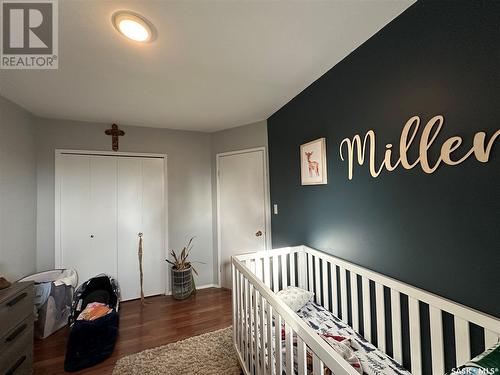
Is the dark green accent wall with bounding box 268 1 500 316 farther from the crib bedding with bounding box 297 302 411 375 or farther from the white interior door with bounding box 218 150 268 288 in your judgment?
the white interior door with bounding box 218 150 268 288

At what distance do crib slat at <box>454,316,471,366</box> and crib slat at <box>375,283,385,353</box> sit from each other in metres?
0.37

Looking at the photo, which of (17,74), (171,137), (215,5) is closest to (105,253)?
(171,137)

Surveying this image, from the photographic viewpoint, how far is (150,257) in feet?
9.49

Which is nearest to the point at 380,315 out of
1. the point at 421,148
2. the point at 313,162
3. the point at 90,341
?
the point at 421,148

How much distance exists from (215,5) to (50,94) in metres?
1.92

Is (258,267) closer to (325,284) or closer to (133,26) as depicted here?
(325,284)

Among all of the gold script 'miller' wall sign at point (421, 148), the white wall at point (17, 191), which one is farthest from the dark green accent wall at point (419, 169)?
the white wall at point (17, 191)

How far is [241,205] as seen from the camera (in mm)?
2924

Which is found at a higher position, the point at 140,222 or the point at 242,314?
the point at 140,222

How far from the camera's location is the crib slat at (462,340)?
0.92 metres

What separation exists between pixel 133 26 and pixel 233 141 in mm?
1906

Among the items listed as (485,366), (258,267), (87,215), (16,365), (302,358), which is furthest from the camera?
(87,215)

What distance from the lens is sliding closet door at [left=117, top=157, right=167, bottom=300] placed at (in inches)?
110

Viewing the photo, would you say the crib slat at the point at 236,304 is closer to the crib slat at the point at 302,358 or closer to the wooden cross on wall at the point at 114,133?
the crib slat at the point at 302,358
